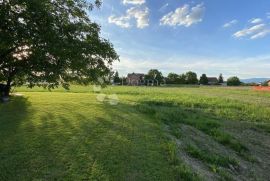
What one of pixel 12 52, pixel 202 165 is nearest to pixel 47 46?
pixel 12 52

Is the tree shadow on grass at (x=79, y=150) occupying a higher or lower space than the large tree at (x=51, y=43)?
lower

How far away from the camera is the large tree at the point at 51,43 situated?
12.0 metres

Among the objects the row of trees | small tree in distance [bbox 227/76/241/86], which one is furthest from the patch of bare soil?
small tree in distance [bbox 227/76/241/86]

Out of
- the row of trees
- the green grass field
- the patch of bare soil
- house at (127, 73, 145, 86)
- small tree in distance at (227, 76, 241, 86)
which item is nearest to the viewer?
the green grass field

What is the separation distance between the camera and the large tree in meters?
12.0

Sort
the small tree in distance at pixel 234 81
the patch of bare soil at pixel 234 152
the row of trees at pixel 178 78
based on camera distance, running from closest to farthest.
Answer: the patch of bare soil at pixel 234 152
the row of trees at pixel 178 78
the small tree in distance at pixel 234 81

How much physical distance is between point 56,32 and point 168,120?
7.27 meters

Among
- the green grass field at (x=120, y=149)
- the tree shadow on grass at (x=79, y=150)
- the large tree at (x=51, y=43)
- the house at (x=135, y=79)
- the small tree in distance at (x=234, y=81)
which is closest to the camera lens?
the tree shadow on grass at (x=79, y=150)

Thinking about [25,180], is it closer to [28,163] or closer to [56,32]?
[28,163]

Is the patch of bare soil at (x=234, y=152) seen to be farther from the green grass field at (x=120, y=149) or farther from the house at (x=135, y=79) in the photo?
the house at (x=135, y=79)

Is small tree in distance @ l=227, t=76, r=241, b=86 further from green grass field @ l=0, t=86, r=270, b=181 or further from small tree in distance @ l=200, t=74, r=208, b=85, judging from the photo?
green grass field @ l=0, t=86, r=270, b=181

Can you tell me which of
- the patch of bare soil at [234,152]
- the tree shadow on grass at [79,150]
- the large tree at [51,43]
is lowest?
the patch of bare soil at [234,152]

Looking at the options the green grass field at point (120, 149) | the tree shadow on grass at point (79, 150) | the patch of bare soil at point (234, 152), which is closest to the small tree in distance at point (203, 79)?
the patch of bare soil at point (234, 152)

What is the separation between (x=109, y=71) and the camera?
16922 mm
